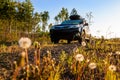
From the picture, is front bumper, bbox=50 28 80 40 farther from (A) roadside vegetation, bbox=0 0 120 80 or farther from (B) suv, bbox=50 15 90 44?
(A) roadside vegetation, bbox=0 0 120 80

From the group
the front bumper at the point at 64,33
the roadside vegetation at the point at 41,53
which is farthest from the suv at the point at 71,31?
the roadside vegetation at the point at 41,53

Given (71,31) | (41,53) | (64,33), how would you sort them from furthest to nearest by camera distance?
(64,33), (71,31), (41,53)

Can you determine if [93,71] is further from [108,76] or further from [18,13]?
[18,13]

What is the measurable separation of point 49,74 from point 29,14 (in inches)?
1776

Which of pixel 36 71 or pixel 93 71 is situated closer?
pixel 36 71

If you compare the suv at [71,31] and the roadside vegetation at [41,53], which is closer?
the roadside vegetation at [41,53]

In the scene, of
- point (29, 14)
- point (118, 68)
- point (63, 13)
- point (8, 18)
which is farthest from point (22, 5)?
point (118, 68)

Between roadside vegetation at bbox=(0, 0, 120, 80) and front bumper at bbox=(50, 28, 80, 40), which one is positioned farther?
front bumper at bbox=(50, 28, 80, 40)

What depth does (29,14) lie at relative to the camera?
4919 centimetres

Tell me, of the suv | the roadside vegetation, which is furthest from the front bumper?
the roadside vegetation

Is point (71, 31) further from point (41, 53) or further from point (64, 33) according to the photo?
point (41, 53)

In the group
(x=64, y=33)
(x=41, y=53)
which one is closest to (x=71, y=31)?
(x=64, y=33)

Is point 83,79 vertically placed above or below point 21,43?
below

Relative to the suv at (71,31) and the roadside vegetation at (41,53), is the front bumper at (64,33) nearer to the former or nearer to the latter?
the suv at (71,31)
